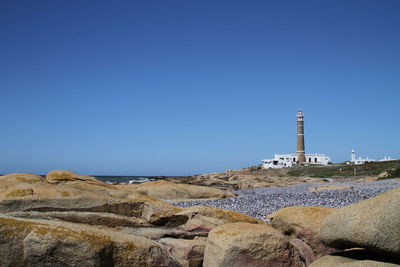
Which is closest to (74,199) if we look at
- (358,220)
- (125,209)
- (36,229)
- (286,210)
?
(125,209)

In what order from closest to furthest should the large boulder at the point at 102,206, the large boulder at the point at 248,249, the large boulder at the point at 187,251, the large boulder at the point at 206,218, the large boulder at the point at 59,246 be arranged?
the large boulder at the point at 59,246 < the large boulder at the point at 248,249 < the large boulder at the point at 187,251 < the large boulder at the point at 102,206 < the large boulder at the point at 206,218

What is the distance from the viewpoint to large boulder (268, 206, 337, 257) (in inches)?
343

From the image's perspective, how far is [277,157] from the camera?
4318 inches

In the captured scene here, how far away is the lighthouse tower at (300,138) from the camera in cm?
10719

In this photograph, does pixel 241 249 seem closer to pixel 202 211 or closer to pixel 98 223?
pixel 202 211

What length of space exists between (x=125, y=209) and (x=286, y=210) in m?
4.13

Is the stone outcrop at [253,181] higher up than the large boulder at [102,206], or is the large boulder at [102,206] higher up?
the large boulder at [102,206]

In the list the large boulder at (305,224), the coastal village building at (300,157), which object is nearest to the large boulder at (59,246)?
the large boulder at (305,224)

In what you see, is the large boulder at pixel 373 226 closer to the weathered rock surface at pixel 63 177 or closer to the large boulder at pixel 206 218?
the large boulder at pixel 206 218

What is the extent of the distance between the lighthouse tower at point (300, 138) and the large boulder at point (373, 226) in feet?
336

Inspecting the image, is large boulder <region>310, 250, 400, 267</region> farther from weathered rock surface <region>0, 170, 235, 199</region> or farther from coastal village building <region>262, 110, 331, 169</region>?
coastal village building <region>262, 110, 331, 169</region>

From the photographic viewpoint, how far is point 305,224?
9.02 m

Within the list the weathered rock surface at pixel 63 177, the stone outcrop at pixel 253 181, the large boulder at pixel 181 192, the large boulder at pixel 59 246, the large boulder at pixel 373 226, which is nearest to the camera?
the large boulder at pixel 59 246

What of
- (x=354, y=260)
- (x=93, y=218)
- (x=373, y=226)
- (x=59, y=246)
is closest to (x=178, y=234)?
(x=93, y=218)
